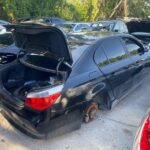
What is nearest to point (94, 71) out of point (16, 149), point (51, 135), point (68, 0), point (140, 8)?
point (51, 135)

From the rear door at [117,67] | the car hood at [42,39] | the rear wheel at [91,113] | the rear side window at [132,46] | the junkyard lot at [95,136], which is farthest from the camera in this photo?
the rear side window at [132,46]

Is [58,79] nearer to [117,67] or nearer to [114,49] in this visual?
[117,67]

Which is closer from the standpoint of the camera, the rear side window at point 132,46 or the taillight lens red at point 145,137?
the taillight lens red at point 145,137

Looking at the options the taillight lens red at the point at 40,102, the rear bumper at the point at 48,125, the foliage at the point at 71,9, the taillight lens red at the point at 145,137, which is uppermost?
the taillight lens red at the point at 145,137

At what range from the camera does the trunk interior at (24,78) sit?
4167 millimetres

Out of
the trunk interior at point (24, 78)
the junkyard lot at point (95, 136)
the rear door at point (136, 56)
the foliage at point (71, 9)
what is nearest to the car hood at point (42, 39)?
the trunk interior at point (24, 78)

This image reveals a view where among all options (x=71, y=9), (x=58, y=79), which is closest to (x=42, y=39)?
(x=58, y=79)

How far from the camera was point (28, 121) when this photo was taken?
3773 mm

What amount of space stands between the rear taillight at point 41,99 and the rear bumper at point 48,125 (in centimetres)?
25

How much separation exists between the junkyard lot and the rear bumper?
257 mm

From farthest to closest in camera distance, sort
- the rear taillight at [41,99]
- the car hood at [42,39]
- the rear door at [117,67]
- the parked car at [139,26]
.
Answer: the parked car at [139,26]
the rear door at [117,67]
the car hood at [42,39]
the rear taillight at [41,99]

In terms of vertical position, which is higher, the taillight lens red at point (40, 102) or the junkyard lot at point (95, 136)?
the taillight lens red at point (40, 102)

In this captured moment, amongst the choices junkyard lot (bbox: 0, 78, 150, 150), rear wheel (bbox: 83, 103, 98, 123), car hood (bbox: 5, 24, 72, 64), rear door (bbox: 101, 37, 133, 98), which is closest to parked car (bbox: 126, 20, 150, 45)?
rear door (bbox: 101, 37, 133, 98)

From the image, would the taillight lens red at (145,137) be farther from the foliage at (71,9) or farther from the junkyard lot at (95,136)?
the foliage at (71,9)
